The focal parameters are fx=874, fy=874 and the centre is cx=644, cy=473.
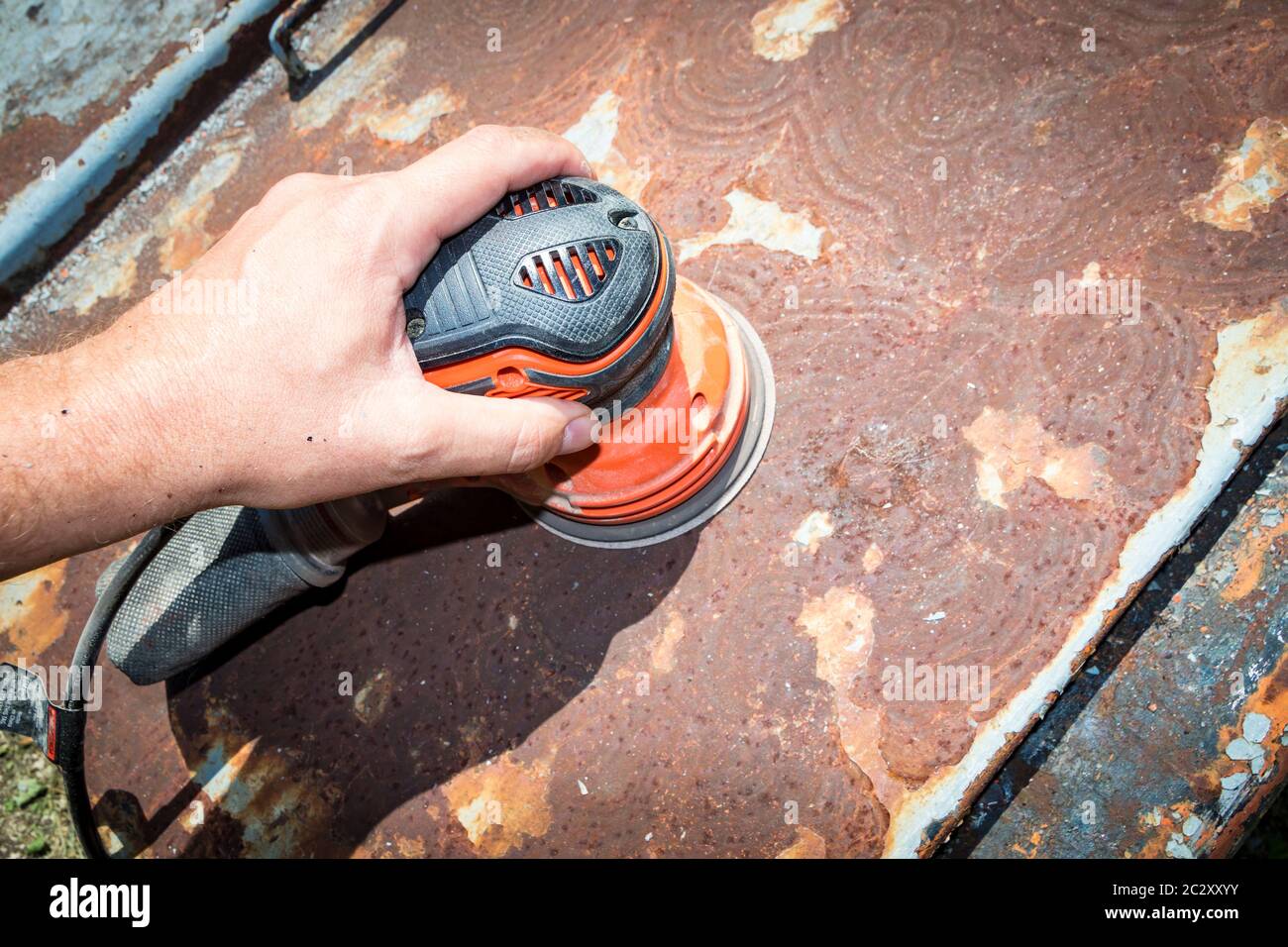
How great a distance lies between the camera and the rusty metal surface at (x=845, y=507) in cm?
136

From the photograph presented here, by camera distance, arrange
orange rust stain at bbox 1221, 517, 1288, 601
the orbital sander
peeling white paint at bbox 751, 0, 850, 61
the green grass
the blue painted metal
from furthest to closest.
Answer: the blue painted metal → the green grass → peeling white paint at bbox 751, 0, 850, 61 → orange rust stain at bbox 1221, 517, 1288, 601 → the orbital sander

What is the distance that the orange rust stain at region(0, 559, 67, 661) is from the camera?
6.04ft

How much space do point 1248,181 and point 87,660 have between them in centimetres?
211

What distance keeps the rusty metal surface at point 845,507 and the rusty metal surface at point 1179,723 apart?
170 mm

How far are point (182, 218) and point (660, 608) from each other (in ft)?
5.18

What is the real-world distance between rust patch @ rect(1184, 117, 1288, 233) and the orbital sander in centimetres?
77

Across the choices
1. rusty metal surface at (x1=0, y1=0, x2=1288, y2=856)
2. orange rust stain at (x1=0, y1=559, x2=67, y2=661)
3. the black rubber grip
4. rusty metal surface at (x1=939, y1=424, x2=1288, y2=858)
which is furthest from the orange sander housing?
orange rust stain at (x1=0, y1=559, x2=67, y2=661)

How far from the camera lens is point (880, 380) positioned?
1.51 m

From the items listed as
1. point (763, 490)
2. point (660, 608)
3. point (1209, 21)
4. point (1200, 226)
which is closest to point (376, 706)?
point (660, 608)

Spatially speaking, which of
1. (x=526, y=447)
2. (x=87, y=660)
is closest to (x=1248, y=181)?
(x=526, y=447)

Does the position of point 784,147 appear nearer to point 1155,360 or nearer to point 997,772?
point 1155,360

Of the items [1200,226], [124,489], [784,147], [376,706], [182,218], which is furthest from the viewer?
[182,218]

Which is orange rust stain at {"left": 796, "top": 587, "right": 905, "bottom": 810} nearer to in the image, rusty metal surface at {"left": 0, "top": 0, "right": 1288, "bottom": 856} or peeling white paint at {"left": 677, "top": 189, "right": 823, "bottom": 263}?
rusty metal surface at {"left": 0, "top": 0, "right": 1288, "bottom": 856}

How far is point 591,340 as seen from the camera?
1173 mm
